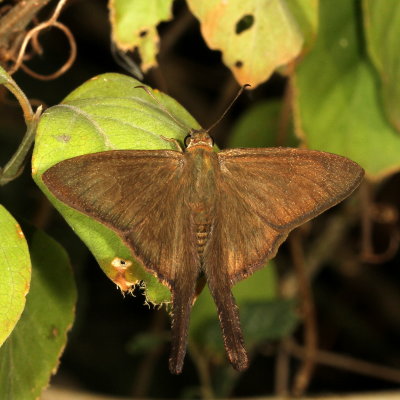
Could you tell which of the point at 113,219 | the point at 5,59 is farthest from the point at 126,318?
the point at 113,219

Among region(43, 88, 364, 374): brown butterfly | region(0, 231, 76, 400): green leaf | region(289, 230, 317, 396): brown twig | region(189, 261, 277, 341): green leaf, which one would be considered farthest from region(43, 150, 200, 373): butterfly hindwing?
region(289, 230, 317, 396): brown twig

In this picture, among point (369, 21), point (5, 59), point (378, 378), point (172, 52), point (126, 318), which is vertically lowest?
point (378, 378)

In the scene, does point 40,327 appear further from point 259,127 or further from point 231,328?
point 259,127

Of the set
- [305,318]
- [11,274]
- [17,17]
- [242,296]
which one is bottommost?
[305,318]

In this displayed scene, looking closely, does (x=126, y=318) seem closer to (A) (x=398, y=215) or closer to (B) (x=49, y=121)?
(A) (x=398, y=215)

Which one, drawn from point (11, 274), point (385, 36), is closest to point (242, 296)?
point (385, 36)

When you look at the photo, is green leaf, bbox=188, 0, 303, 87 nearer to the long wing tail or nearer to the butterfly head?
the butterfly head
